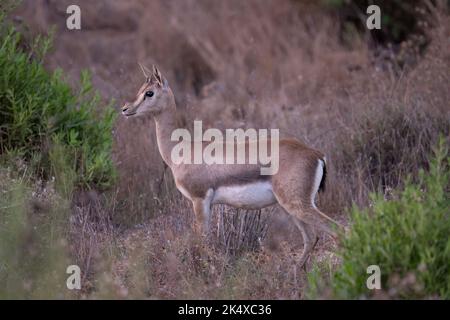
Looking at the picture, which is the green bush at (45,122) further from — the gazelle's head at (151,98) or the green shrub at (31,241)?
the gazelle's head at (151,98)

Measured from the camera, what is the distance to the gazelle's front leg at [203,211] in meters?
7.32

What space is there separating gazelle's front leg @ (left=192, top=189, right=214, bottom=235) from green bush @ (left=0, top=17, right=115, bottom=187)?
1.54m

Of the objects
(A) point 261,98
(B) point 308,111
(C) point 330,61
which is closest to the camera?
(B) point 308,111

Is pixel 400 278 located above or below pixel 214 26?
below

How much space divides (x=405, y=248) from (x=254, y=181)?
1929mm

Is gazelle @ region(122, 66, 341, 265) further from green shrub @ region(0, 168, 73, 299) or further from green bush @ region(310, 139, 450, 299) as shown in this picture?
green shrub @ region(0, 168, 73, 299)

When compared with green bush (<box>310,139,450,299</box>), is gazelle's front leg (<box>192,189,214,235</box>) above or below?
above

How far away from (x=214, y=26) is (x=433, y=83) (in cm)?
729

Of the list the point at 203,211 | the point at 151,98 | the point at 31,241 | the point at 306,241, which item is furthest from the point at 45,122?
the point at 306,241

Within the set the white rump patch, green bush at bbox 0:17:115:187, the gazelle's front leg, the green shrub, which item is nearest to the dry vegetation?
the gazelle's front leg

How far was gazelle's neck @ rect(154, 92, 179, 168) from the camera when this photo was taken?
789 cm

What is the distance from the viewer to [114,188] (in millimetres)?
9227

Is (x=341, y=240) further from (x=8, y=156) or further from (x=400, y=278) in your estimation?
(x=8, y=156)

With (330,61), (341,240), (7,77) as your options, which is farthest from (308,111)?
(341,240)
